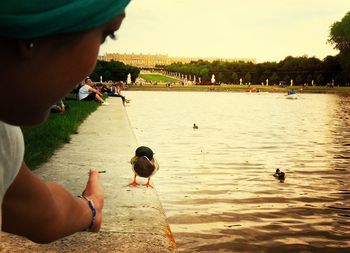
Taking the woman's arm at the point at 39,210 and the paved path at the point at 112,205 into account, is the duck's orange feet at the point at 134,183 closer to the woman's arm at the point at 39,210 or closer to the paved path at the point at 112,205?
the paved path at the point at 112,205

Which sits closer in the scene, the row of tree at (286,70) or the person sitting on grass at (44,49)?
the person sitting on grass at (44,49)

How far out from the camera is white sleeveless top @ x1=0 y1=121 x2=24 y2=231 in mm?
1078

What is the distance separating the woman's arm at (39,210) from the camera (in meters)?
1.23

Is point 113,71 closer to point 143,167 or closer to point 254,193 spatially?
point 254,193

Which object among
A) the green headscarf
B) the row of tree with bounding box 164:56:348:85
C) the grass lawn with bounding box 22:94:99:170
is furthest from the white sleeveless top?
the row of tree with bounding box 164:56:348:85

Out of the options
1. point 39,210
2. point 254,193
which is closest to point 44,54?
point 39,210

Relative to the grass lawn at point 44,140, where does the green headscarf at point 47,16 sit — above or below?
above

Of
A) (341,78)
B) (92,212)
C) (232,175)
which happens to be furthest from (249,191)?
(341,78)

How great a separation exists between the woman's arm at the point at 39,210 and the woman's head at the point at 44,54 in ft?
1.05

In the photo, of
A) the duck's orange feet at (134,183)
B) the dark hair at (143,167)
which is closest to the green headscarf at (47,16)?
the duck's orange feet at (134,183)

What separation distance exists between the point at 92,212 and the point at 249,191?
6761 mm

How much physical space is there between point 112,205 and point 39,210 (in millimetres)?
3272

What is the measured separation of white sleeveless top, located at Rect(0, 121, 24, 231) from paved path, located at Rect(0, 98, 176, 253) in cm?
218

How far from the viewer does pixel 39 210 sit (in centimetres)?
128
